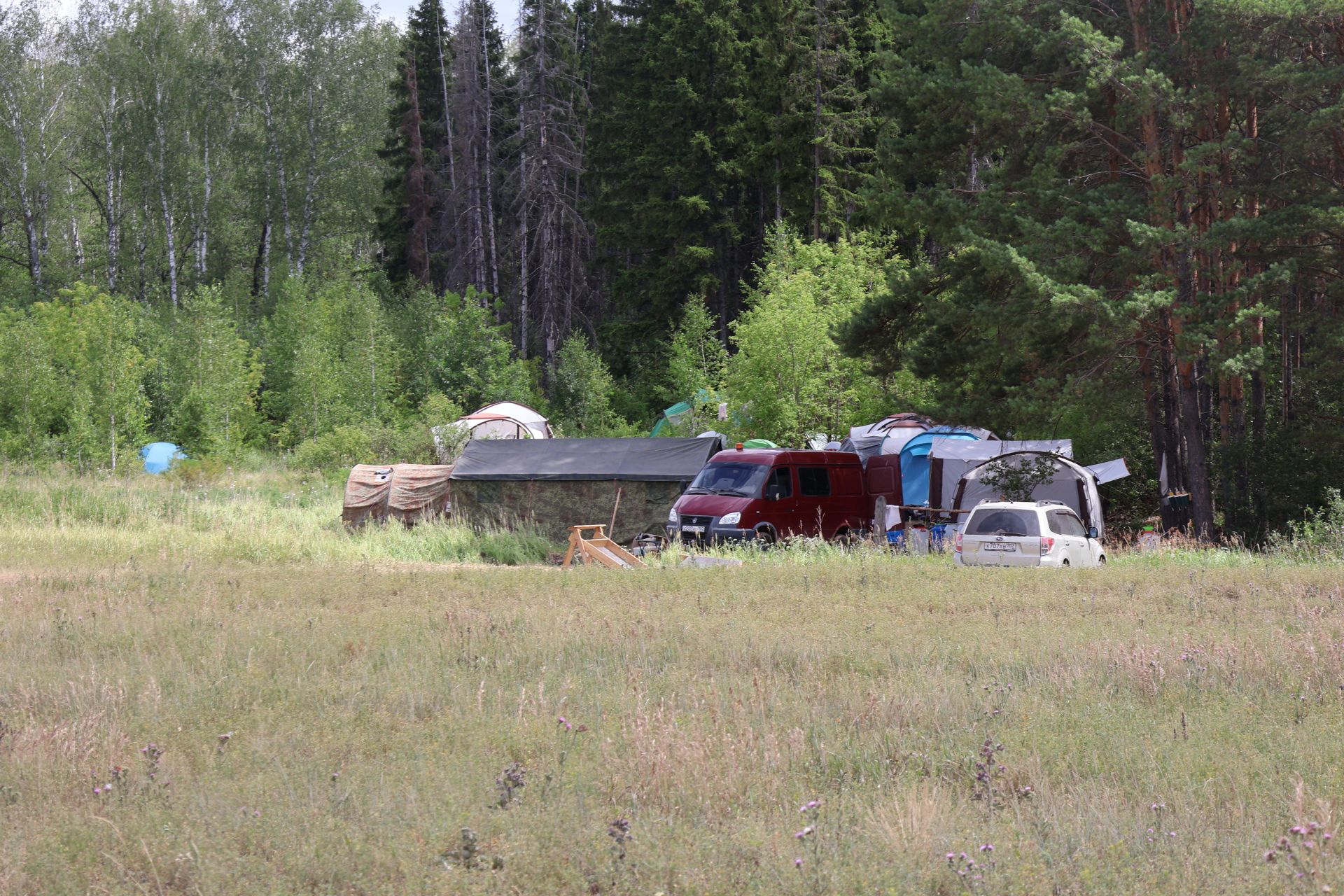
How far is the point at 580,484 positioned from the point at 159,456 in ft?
70.0

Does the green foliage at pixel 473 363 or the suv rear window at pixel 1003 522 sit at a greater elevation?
the green foliage at pixel 473 363

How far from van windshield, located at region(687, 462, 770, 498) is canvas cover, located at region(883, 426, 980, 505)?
5.61m

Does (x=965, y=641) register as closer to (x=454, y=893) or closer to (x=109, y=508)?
(x=454, y=893)

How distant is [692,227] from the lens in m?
46.3

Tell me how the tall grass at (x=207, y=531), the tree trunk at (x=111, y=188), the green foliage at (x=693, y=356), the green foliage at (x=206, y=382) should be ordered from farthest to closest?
the tree trunk at (x=111, y=188) → the green foliage at (x=693, y=356) → the green foliage at (x=206, y=382) → the tall grass at (x=207, y=531)

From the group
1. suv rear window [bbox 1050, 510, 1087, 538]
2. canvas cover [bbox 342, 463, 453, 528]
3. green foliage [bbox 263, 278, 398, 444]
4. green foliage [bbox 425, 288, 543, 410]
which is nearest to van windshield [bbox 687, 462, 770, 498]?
suv rear window [bbox 1050, 510, 1087, 538]

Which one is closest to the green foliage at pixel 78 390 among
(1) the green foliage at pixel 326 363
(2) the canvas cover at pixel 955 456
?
(1) the green foliage at pixel 326 363

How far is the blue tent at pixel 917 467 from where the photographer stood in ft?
84.7

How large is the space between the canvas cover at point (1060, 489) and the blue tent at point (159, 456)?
86.5ft

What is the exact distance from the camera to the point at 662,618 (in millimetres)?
10602

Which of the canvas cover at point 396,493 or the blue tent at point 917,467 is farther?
the blue tent at point 917,467

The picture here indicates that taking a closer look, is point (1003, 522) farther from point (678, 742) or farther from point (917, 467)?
point (678, 742)

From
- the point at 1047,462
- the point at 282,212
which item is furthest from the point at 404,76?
the point at 1047,462

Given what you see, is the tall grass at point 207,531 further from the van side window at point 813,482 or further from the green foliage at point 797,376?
the green foliage at point 797,376
